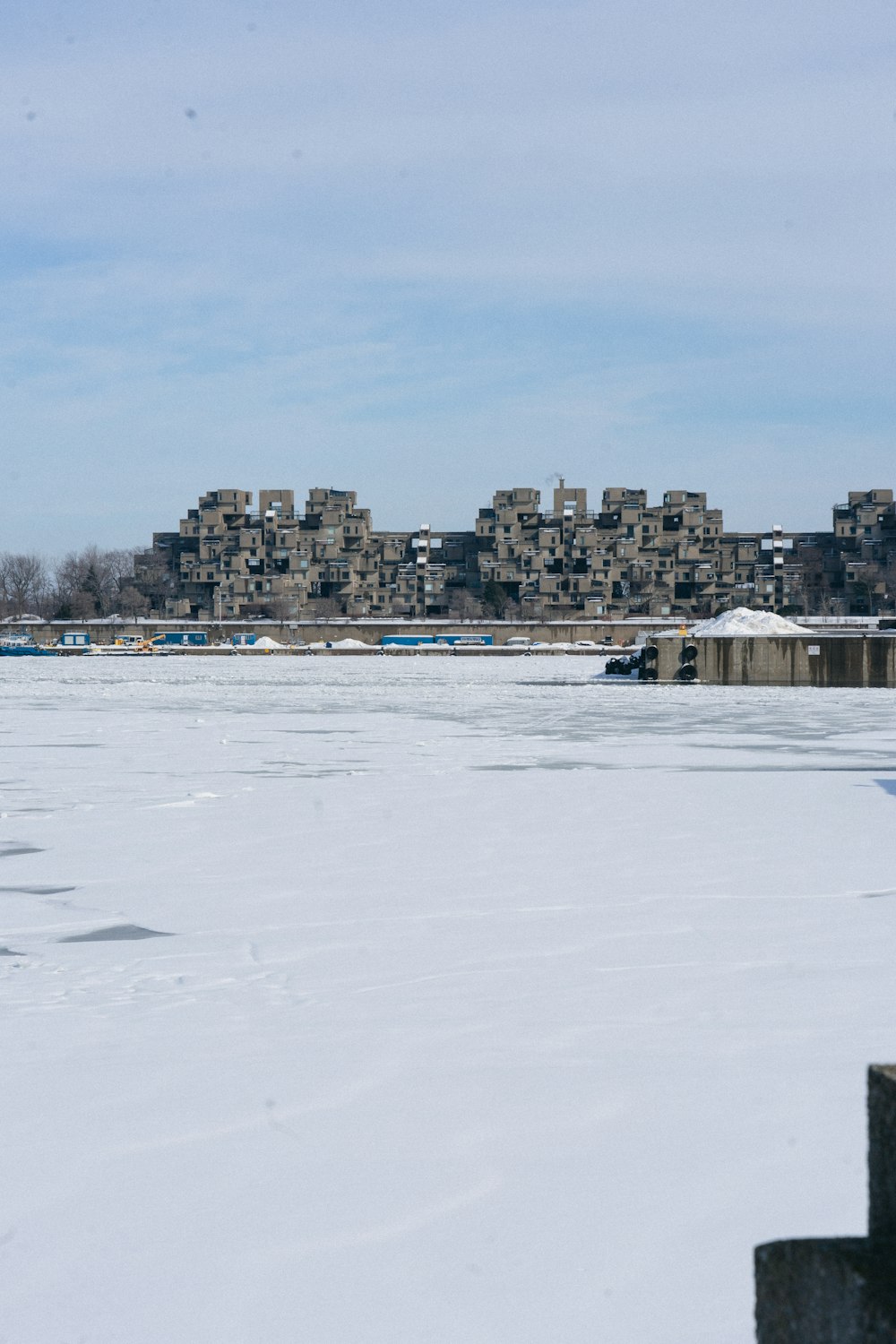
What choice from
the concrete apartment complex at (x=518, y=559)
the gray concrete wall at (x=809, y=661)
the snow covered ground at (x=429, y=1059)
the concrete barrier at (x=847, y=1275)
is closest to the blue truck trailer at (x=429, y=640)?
the concrete apartment complex at (x=518, y=559)

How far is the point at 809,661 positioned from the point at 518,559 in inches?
5213

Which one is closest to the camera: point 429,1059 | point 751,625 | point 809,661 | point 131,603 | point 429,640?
point 429,1059

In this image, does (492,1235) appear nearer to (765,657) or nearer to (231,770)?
(231,770)

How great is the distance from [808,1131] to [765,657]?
40.2 m

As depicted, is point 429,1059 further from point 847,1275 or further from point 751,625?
point 751,625

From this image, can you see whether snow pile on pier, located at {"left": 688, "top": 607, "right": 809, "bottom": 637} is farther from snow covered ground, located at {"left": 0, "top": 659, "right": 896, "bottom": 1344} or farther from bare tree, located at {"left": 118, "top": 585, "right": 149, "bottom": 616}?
bare tree, located at {"left": 118, "top": 585, "right": 149, "bottom": 616}

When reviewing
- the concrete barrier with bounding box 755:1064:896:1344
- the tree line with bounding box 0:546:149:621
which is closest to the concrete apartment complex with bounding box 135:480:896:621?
the tree line with bounding box 0:546:149:621

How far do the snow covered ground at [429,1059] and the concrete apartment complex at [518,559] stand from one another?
156919 millimetres

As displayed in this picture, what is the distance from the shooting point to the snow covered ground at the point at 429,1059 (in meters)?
3.74

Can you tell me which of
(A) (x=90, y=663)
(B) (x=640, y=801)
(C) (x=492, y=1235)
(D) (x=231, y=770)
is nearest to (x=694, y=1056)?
(C) (x=492, y=1235)

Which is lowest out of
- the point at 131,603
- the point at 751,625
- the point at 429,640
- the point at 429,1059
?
the point at 429,1059

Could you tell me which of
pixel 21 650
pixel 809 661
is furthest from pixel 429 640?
pixel 809 661

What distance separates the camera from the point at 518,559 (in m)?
176

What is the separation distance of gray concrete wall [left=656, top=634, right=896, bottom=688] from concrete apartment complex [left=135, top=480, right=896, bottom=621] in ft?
407
